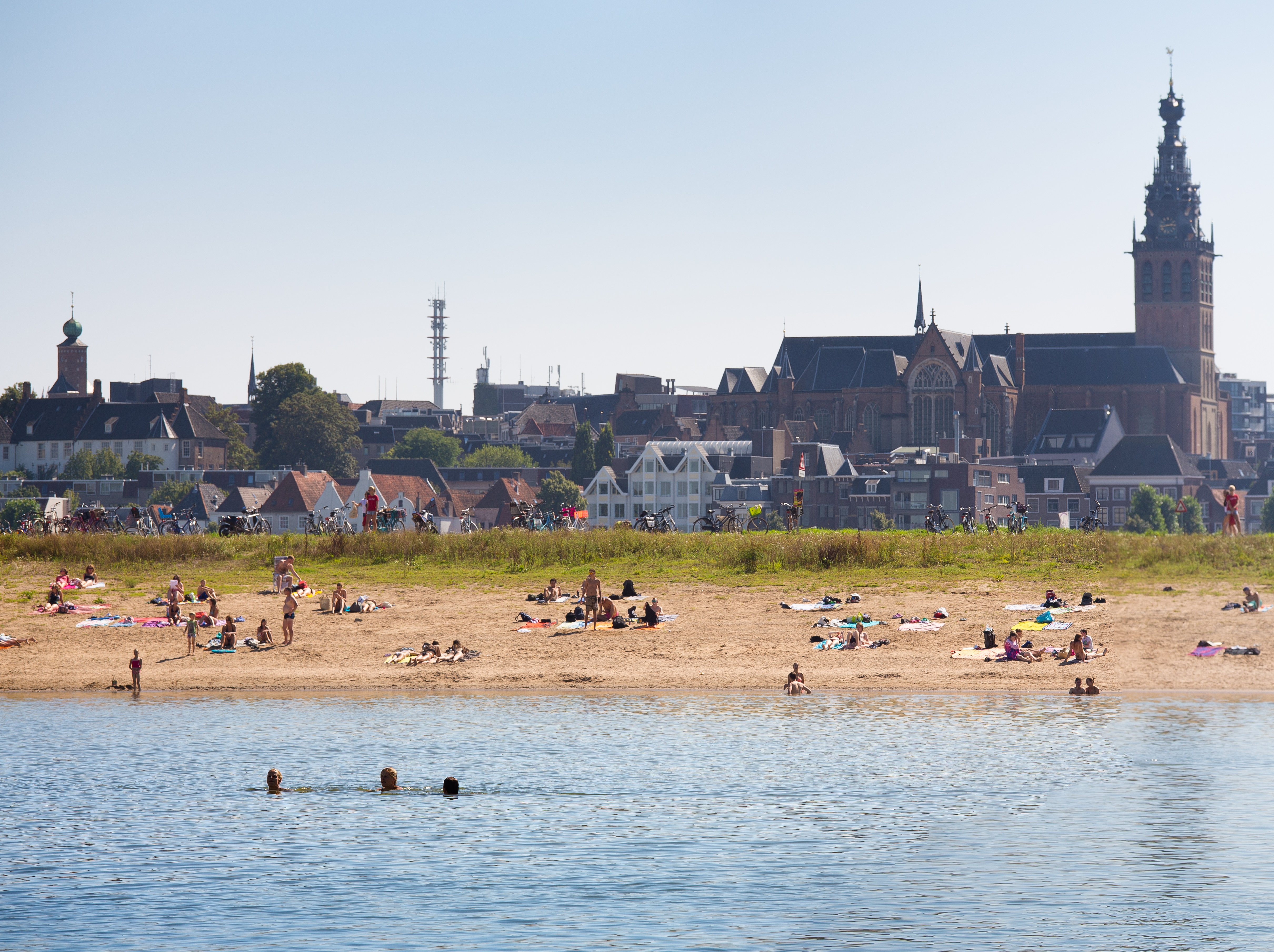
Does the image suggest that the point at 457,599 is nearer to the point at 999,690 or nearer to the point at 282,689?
the point at 282,689

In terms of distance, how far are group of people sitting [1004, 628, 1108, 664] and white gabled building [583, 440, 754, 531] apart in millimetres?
113696

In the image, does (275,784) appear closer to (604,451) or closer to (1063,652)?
(1063,652)

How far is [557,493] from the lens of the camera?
167 m

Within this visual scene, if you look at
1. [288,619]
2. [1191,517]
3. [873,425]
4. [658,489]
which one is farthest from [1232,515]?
[873,425]

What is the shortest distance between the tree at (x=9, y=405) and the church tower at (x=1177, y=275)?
136389 mm

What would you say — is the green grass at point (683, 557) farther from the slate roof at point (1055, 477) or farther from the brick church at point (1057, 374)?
the brick church at point (1057, 374)

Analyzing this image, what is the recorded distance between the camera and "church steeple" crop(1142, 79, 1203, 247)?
180500mm

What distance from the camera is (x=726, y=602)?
131ft

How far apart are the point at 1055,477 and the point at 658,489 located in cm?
3912

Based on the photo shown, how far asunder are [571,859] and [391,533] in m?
30.3

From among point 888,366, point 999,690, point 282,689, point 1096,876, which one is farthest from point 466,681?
point 888,366

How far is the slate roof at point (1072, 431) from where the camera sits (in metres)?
177

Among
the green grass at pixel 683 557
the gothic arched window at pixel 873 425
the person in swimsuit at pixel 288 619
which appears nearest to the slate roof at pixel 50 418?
the gothic arched window at pixel 873 425

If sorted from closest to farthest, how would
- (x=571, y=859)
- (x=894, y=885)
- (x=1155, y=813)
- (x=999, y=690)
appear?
(x=894, y=885) → (x=571, y=859) → (x=1155, y=813) → (x=999, y=690)
